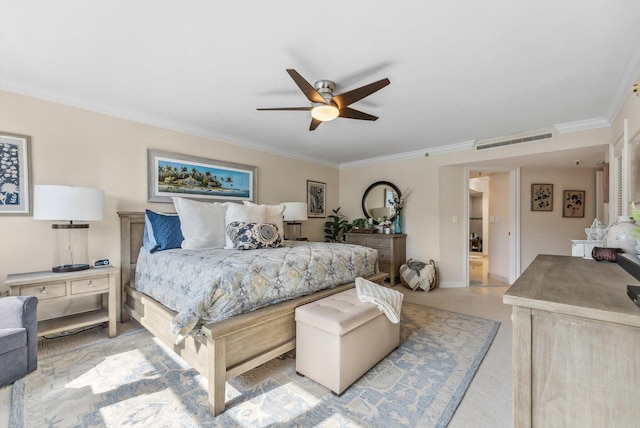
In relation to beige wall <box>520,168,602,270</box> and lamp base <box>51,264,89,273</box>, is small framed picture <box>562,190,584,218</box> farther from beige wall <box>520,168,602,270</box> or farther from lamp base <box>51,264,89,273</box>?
lamp base <box>51,264,89,273</box>

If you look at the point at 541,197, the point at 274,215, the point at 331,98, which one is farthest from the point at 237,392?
the point at 541,197

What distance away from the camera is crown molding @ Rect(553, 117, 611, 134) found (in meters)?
3.14

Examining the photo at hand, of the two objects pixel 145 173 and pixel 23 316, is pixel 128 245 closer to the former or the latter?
pixel 145 173

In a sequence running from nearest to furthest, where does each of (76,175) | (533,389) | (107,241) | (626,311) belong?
(626,311) → (533,389) → (76,175) → (107,241)

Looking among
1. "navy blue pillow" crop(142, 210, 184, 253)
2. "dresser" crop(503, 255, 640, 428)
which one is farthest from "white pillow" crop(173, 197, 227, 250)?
"dresser" crop(503, 255, 640, 428)

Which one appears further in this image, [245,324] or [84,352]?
[84,352]

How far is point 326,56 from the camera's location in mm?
1976

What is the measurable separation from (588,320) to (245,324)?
1.66 metres

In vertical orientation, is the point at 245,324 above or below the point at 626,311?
below

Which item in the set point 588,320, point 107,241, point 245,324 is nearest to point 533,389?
point 588,320

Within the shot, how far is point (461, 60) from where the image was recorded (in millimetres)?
2031

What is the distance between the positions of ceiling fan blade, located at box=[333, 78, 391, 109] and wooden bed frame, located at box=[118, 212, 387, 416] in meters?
1.64

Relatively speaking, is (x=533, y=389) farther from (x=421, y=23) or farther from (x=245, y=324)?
(x=421, y=23)

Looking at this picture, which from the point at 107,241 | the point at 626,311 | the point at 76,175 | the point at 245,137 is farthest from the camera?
the point at 245,137
